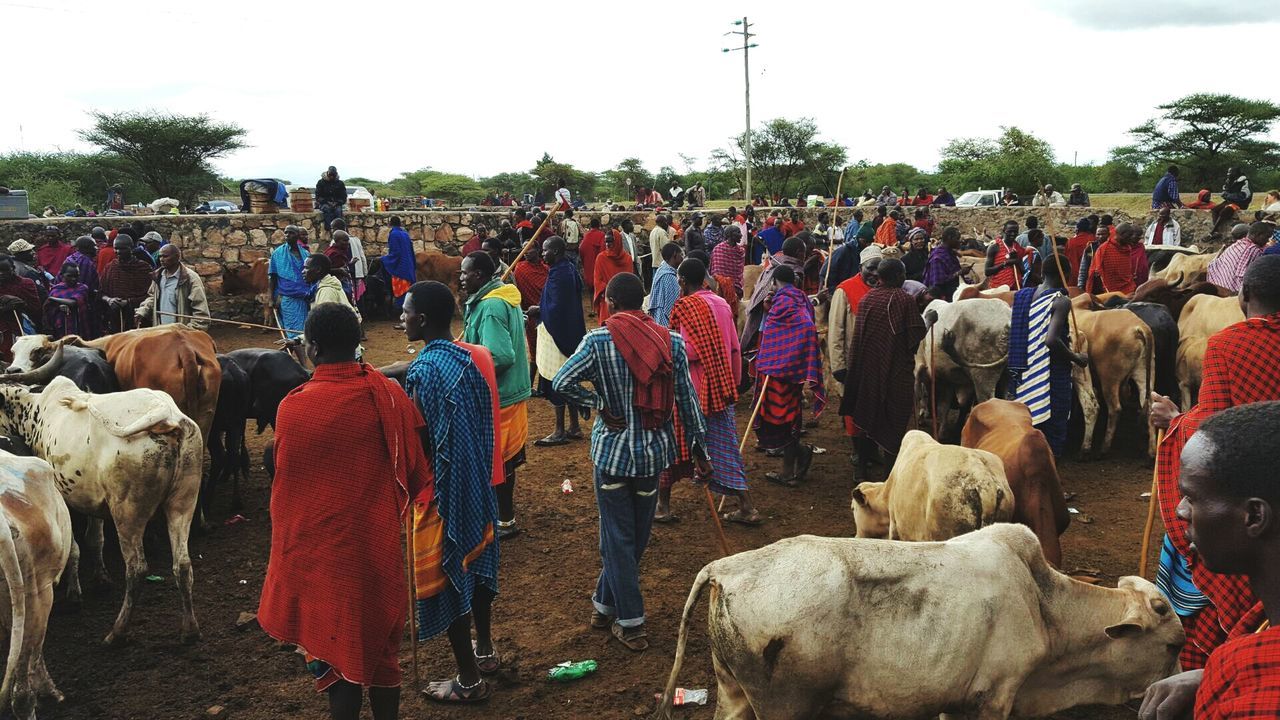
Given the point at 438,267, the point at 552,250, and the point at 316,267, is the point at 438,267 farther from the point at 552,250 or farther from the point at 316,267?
the point at 552,250

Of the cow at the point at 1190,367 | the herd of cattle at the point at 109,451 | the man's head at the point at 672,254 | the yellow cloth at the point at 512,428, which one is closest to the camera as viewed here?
the herd of cattle at the point at 109,451

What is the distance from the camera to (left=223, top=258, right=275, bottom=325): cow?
16016 mm

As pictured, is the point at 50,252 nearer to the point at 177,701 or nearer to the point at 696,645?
the point at 177,701

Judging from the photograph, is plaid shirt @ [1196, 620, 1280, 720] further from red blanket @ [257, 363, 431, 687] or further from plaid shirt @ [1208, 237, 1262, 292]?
plaid shirt @ [1208, 237, 1262, 292]

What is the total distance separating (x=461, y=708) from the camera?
441 cm

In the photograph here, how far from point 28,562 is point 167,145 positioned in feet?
106

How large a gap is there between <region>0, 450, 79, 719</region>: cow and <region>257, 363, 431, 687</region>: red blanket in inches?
54.0

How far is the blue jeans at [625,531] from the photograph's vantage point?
15.6ft

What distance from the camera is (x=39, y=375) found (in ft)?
20.8

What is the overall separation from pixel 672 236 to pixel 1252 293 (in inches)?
587

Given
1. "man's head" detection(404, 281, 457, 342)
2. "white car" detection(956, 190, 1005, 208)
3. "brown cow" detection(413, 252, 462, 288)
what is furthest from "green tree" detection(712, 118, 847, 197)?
"man's head" detection(404, 281, 457, 342)

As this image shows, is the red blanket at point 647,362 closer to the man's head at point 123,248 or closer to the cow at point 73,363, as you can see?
the cow at point 73,363

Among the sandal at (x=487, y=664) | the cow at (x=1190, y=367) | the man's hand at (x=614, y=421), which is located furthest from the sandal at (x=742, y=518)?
the cow at (x=1190, y=367)

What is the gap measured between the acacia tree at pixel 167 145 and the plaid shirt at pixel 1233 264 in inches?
1241
